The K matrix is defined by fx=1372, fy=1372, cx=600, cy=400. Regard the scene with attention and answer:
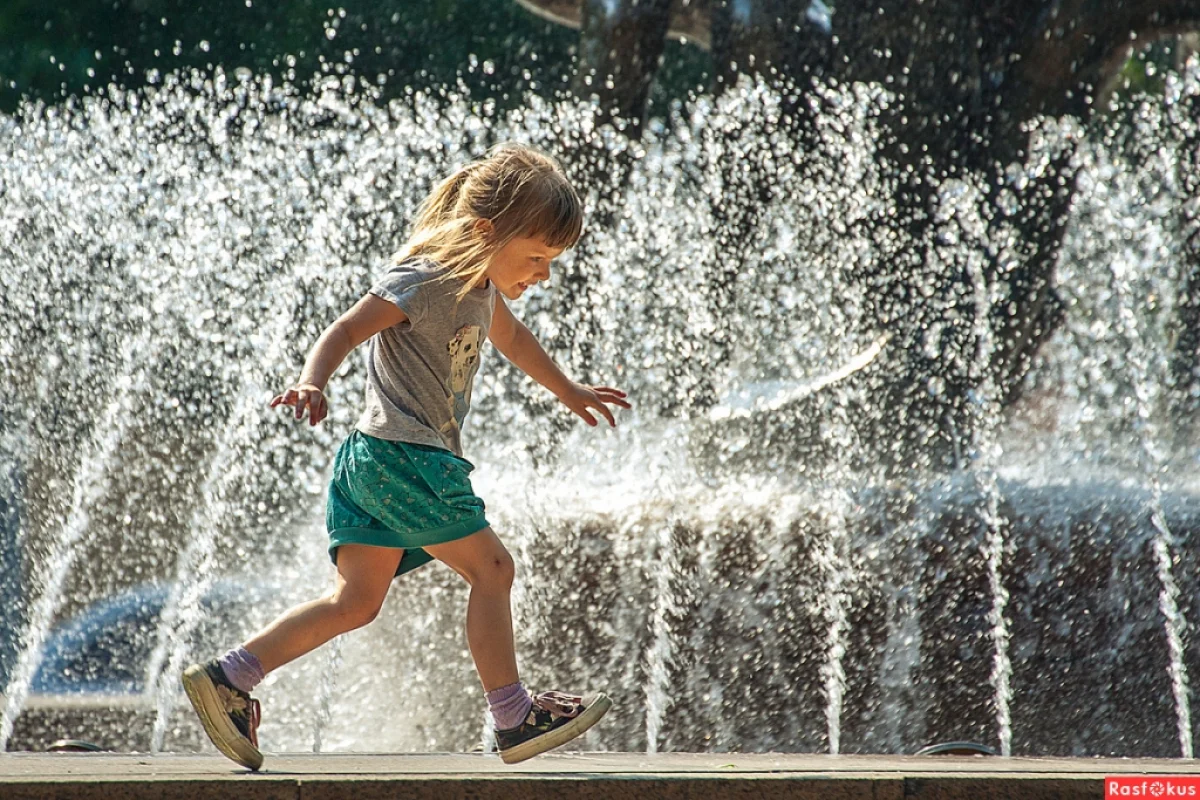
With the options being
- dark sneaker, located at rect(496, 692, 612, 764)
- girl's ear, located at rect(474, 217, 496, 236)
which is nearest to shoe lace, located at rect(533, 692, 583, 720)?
dark sneaker, located at rect(496, 692, 612, 764)

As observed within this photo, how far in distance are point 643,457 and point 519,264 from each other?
3.39 m

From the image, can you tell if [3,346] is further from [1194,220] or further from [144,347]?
[1194,220]

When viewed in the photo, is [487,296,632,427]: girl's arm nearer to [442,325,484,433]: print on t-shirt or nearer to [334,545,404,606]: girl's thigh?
[442,325,484,433]: print on t-shirt

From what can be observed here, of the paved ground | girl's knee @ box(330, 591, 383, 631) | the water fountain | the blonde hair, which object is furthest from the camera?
the water fountain

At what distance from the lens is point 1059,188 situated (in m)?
6.15

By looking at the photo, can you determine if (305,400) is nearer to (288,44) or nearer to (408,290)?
(408,290)

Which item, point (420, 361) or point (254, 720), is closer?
point (254, 720)

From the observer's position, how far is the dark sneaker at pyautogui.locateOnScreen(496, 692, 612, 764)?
229cm

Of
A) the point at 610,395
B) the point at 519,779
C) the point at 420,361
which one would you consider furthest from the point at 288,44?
the point at 519,779

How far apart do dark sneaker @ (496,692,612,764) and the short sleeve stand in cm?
69

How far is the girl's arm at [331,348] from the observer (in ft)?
7.05

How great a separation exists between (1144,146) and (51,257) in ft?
20.3

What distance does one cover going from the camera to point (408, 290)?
7.86ft

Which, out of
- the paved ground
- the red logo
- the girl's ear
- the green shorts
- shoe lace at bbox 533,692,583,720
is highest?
the girl's ear
